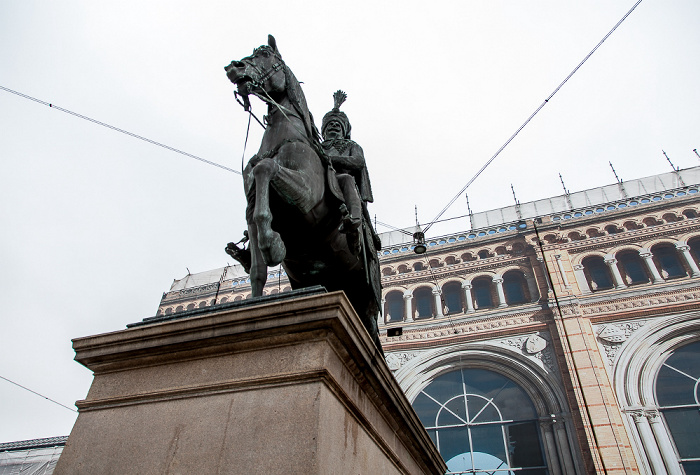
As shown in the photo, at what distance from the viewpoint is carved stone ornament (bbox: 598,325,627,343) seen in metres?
17.0

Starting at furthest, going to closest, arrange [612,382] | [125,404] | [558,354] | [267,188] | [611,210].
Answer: [611,210] < [558,354] < [612,382] < [267,188] < [125,404]

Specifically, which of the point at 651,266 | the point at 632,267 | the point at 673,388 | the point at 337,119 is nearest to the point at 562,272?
the point at 632,267

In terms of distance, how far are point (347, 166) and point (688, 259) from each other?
18911 mm

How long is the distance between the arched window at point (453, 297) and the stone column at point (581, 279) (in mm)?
4833

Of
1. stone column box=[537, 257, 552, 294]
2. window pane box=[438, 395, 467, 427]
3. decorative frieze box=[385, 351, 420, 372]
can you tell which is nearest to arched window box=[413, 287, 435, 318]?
decorative frieze box=[385, 351, 420, 372]

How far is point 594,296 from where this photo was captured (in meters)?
18.3

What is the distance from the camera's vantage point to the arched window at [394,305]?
21.7 meters

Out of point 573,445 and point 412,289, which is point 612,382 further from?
point 412,289

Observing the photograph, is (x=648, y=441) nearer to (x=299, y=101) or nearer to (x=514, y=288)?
(x=514, y=288)

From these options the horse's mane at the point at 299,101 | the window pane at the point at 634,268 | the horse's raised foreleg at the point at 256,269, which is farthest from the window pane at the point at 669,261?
the horse's raised foreleg at the point at 256,269

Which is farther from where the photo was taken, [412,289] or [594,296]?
[412,289]

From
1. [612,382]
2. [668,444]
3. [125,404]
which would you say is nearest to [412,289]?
[612,382]

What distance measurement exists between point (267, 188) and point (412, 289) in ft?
63.1

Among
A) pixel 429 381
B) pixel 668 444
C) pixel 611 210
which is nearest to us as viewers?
pixel 668 444
